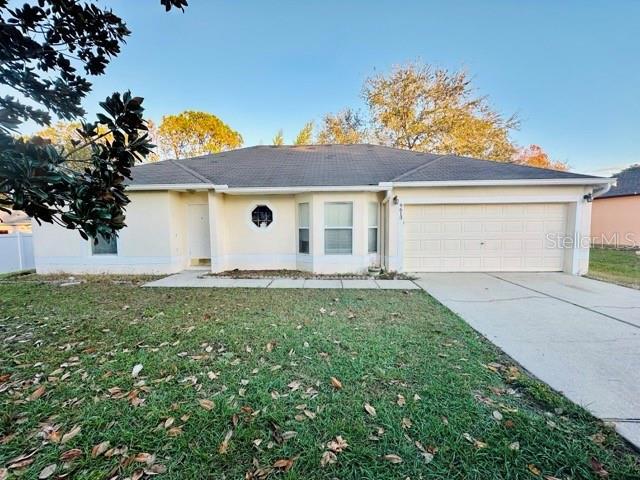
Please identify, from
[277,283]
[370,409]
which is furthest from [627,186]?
[370,409]

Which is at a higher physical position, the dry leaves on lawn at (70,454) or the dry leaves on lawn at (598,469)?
the dry leaves on lawn at (70,454)

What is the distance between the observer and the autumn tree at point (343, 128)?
21.8 m

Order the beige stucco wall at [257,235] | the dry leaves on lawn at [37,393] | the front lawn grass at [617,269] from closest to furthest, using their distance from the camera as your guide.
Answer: the dry leaves on lawn at [37,393], the front lawn grass at [617,269], the beige stucco wall at [257,235]

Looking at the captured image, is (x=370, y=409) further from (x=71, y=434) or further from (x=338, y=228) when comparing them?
(x=338, y=228)

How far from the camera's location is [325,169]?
998cm

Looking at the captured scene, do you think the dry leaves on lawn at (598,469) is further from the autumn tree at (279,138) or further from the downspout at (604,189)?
the autumn tree at (279,138)

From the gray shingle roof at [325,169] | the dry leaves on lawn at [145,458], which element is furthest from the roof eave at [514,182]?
the dry leaves on lawn at [145,458]

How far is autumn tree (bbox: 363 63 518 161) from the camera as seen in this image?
1916 centimetres

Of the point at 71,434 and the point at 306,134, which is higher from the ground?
the point at 306,134

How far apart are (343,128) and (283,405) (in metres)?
22.4

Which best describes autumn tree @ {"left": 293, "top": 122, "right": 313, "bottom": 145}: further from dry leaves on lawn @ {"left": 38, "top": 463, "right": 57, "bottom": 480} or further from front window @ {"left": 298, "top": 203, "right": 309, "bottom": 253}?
dry leaves on lawn @ {"left": 38, "top": 463, "right": 57, "bottom": 480}

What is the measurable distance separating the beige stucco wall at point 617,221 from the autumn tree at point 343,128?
1590 centimetres

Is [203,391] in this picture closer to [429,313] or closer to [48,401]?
[48,401]

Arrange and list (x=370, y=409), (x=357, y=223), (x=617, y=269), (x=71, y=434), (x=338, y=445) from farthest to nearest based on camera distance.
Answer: (x=617, y=269) → (x=357, y=223) → (x=370, y=409) → (x=71, y=434) → (x=338, y=445)
